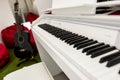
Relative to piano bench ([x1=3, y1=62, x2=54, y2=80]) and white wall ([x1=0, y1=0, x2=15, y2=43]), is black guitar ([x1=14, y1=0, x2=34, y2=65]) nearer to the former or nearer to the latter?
white wall ([x1=0, y1=0, x2=15, y2=43])

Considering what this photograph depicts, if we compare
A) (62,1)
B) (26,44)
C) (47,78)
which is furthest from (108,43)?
(26,44)

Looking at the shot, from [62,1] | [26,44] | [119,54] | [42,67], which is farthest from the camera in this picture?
[26,44]

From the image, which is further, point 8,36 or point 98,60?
point 8,36

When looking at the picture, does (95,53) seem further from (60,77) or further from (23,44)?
(23,44)

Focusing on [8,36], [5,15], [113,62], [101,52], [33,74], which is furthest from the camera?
[5,15]

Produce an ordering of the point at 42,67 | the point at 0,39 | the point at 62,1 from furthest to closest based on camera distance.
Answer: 1. the point at 0,39
2. the point at 62,1
3. the point at 42,67

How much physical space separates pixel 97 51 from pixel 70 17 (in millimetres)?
539

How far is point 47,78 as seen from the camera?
1075 mm

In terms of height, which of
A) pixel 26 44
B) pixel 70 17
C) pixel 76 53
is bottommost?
pixel 26 44

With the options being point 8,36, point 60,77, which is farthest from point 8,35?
point 60,77

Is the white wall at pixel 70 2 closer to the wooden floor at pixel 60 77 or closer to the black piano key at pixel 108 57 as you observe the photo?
the black piano key at pixel 108 57

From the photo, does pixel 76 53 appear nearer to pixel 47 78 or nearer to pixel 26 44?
pixel 47 78

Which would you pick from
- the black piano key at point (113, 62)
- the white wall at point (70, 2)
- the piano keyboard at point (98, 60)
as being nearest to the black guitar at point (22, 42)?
the white wall at point (70, 2)

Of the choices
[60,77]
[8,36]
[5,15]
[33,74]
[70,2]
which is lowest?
[60,77]
